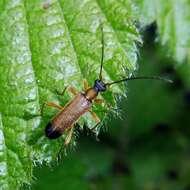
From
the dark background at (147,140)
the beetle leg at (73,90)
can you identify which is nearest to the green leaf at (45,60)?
the beetle leg at (73,90)

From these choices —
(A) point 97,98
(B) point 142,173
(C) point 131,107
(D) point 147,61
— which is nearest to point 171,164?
(B) point 142,173

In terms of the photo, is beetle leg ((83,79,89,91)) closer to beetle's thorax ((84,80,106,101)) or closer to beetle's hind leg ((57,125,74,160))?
beetle's thorax ((84,80,106,101))

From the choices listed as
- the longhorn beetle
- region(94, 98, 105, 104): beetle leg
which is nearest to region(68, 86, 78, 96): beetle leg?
the longhorn beetle

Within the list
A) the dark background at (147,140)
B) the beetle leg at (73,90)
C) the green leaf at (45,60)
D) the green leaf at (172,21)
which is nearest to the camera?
the green leaf at (45,60)

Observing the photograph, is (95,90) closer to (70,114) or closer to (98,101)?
(98,101)

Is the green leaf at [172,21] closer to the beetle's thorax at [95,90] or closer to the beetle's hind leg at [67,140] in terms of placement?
the beetle's thorax at [95,90]

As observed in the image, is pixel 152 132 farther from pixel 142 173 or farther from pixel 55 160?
pixel 55 160
